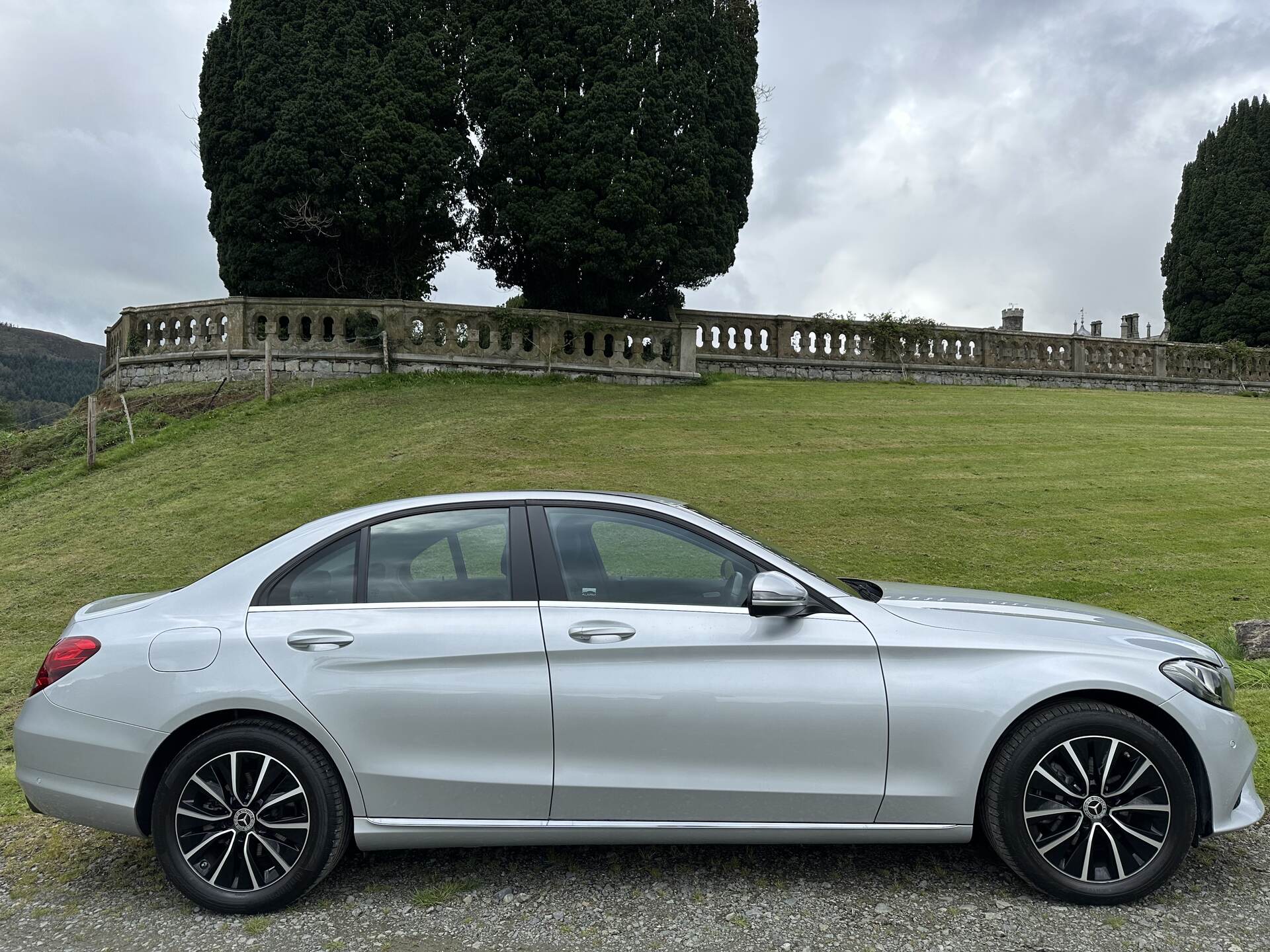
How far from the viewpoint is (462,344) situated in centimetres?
1827

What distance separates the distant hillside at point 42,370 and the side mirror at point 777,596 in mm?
107860

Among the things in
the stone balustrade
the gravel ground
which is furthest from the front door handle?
the stone balustrade

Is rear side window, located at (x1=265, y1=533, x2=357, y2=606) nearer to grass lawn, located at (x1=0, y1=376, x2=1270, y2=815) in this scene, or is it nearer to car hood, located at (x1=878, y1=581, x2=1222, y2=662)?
car hood, located at (x1=878, y1=581, x2=1222, y2=662)

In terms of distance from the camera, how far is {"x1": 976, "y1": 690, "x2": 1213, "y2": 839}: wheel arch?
3.33 meters

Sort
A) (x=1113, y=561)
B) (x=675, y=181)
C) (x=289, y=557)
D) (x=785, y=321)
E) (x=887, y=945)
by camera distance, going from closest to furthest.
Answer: (x=887, y=945) → (x=289, y=557) → (x=1113, y=561) → (x=675, y=181) → (x=785, y=321)

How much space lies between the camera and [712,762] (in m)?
3.32

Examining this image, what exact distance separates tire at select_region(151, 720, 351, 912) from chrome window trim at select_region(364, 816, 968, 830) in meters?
0.23

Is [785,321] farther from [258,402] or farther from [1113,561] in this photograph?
[1113,561]

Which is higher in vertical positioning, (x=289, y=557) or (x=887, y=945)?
(x=289, y=557)

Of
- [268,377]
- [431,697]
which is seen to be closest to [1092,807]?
[431,697]

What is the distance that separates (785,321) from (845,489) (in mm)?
11232

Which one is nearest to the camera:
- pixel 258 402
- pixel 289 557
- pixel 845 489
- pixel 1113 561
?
pixel 289 557

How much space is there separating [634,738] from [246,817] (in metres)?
1.47

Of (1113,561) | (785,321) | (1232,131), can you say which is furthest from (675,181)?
(1232,131)
